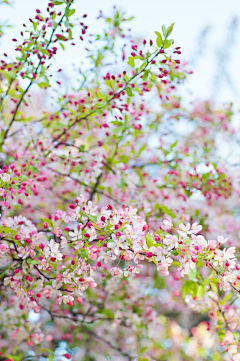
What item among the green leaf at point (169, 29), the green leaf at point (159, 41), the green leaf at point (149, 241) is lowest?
the green leaf at point (149, 241)

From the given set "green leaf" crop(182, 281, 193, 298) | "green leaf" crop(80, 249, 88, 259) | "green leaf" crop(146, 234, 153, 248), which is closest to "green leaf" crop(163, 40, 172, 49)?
"green leaf" crop(146, 234, 153, 248)

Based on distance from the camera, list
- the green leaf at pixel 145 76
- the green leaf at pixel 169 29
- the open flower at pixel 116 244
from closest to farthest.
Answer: the open flower at pixel 116 244 < the green leaf at pixel 169 29 < the green leaf at pixel 145 76

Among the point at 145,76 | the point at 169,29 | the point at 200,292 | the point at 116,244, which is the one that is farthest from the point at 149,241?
the point at 169,29

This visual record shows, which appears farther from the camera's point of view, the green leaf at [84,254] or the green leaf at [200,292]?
the green leaf at [200,292]

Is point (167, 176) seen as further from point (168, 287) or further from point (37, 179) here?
point (168, 287)

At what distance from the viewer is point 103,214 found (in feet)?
4.96

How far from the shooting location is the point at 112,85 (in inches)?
81.7

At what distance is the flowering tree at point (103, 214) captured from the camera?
154 cm

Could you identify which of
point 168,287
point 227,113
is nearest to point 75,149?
point 227,113

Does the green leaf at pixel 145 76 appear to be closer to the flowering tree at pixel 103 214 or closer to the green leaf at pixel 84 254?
the flowering tree at pixel 103 214

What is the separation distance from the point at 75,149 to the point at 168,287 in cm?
226

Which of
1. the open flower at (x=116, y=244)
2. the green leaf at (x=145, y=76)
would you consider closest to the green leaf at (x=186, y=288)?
the open flower at (x=116, y=244)

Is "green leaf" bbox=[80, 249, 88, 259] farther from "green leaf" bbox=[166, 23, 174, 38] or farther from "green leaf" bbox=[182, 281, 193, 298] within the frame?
"green leaf" bbox=[166, 23, 174, 38]

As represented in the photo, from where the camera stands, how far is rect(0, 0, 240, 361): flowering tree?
1535mm
